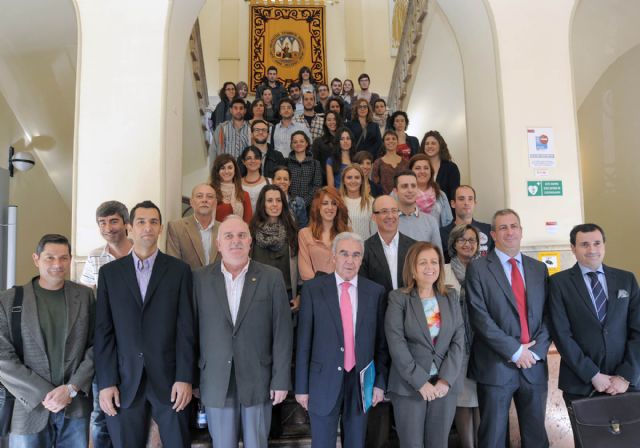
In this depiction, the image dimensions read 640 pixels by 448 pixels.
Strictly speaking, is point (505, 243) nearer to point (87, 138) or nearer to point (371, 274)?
point (371, 274)

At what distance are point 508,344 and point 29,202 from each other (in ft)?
17.5

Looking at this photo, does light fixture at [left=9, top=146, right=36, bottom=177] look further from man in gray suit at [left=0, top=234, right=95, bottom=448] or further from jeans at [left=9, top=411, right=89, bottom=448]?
jeans at [left=9, top=411, right=89, bottom=448]

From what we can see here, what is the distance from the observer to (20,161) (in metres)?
5.04

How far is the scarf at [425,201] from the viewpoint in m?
3.75

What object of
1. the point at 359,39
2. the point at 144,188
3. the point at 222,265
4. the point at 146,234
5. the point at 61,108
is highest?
the point at 359,39

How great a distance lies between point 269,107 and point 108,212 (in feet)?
12.8

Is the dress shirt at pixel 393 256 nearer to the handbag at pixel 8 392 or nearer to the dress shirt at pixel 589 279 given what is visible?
the dress shirt at pixel 589 279

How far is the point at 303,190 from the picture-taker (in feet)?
14.1

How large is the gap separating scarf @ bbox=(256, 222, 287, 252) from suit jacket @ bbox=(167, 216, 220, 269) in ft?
1.00

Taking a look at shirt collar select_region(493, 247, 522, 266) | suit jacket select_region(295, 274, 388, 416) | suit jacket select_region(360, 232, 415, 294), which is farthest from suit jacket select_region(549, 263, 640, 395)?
suit jacket select_region(295, 274, 388, 416)


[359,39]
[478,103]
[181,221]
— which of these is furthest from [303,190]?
[359,39]

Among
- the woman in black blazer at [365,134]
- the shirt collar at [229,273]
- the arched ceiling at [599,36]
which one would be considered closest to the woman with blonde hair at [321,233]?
the shirt collar at [229,273]

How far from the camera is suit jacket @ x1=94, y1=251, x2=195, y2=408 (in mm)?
2350

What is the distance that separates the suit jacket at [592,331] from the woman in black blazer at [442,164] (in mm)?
1739
